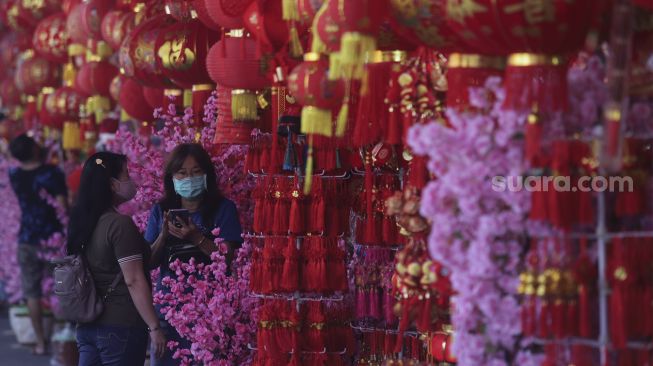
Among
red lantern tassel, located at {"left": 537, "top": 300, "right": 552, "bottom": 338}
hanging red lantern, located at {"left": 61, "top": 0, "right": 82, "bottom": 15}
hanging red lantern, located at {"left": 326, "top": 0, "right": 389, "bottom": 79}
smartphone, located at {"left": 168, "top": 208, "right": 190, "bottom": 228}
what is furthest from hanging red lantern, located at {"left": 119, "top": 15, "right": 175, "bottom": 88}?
red lantern tassel, located at {"left": 537, "top": 300, "right": 552, "bottom": 338}

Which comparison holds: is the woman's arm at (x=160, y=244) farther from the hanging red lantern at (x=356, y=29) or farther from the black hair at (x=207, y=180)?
the hanging red lantern at (x=356, y=29)

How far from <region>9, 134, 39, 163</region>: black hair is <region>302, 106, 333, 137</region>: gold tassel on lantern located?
499cm

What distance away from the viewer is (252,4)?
187 inches

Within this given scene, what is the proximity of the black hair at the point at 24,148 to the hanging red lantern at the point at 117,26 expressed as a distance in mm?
1541

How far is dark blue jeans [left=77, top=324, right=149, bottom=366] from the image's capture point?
4875 mm

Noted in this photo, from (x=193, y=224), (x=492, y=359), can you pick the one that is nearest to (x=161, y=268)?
(x=193, y=224)

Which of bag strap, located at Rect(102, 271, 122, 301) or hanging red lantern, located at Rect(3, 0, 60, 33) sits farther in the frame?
hanging red lantern, located at Rect(3, 0, 60, 33)

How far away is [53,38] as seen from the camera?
8766 mm

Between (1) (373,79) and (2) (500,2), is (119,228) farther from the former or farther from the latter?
(2) (500,2)

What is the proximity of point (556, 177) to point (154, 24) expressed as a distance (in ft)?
10.9

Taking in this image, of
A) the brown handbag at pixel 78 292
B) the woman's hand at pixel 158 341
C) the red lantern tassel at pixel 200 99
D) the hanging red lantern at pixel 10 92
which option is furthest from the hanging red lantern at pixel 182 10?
the hanging red lantern at pixel 10 92

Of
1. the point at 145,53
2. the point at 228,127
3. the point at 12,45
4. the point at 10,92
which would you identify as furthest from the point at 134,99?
the point at 10,92

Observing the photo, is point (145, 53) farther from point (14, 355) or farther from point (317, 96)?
point (14, 355)

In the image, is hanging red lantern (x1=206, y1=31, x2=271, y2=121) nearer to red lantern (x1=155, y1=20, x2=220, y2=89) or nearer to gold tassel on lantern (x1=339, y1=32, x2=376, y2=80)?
red lantern (x1=155, y1=20, x2=220, y2=89)
